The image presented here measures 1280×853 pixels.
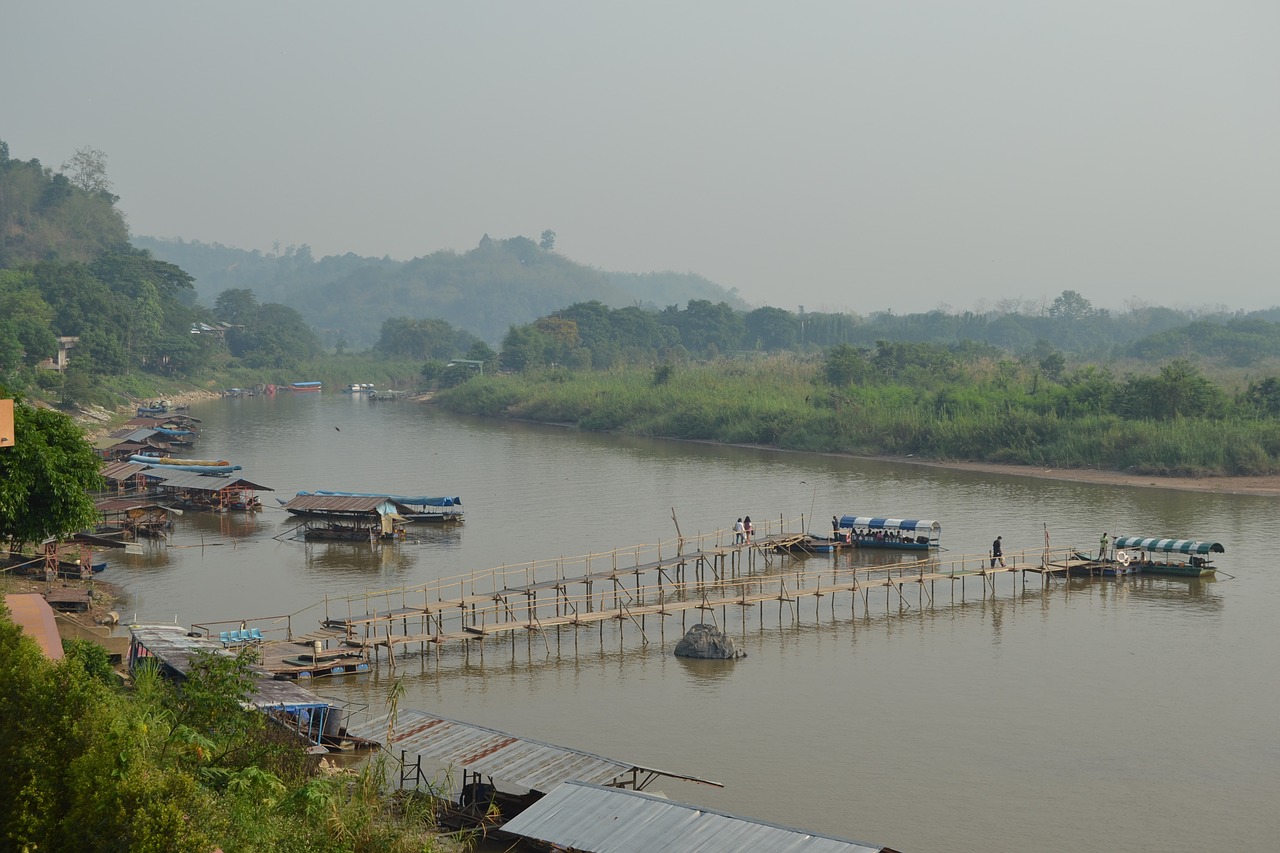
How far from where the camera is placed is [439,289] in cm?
15012

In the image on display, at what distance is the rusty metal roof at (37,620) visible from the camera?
12.4 meters

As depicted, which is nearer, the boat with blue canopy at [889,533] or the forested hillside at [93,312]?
the boat with blue canopy at [889,533]

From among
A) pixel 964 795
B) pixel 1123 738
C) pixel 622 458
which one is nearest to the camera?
pixel 964 795

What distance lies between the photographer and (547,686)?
15.3 meters

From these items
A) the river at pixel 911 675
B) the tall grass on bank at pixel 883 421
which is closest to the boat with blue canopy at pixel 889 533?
the river at pixel 911 675

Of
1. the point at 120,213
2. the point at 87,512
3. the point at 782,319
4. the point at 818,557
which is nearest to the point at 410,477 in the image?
the point at 818,557

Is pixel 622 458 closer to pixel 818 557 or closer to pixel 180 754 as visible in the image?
pixel 818 557

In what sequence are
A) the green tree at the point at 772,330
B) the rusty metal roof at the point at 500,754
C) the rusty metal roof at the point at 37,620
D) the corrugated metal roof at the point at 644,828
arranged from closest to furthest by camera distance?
the corrugated metal roof at the point at 644,828 < the rusty metal roof at the point at 500,754 < the rusty metal roof at the point at 37,620 < the green tree at the point at 772,330

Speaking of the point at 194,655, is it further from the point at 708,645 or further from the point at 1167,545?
the point at 1167,545

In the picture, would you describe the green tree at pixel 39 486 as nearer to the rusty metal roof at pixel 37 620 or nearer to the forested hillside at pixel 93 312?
the rusty metal roof at pixel 37 620

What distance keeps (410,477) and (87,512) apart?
16.1 meters

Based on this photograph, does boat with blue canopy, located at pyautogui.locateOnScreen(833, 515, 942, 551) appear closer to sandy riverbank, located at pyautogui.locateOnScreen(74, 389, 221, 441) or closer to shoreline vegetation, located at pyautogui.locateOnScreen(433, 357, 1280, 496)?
shoreline vegetation, located at pyautogui.locateOnScreen(433, 357, 1280, 496)

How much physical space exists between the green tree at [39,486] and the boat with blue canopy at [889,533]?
13310 millimetres

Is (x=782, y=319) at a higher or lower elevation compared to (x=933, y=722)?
higher
